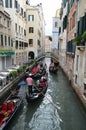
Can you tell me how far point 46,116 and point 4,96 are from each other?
3.85 m

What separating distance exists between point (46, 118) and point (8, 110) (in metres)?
2.28

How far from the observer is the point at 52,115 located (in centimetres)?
1201

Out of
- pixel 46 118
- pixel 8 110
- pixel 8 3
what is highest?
pixel 8 3

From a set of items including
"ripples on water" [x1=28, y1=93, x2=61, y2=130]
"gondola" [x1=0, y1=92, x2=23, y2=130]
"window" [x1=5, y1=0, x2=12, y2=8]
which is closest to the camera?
"gondola" [x1=0, y1=92, x2=23, y2=130]

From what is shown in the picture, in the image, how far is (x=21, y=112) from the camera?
12.3 m

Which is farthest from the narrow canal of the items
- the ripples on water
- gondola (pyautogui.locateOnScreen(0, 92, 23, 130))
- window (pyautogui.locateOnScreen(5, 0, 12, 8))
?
window (pyautogui.locateOnScreen(5, 0, 12, 8))

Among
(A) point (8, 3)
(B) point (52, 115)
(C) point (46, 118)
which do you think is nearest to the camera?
(C) point (46, 118)

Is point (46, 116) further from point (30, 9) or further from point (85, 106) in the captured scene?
point (30, 9)

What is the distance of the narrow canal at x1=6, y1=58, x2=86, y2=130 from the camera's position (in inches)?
412

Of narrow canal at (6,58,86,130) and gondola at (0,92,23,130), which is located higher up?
gondola at (0,92,23,130)

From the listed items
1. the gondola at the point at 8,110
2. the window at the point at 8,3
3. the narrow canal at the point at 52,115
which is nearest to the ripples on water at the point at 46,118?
the narrow canal at the point at 52,115

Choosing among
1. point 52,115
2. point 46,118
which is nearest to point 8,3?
point 52,115

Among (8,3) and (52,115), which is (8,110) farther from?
(8,3)

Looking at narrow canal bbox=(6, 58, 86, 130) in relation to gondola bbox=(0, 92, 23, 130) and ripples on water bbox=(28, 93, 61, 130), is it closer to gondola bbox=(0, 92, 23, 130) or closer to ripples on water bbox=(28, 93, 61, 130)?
ripples on water bbox=(28, 93, 61, 130)
